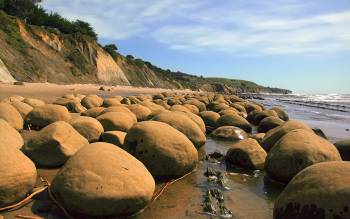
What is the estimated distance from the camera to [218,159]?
7.89 metres

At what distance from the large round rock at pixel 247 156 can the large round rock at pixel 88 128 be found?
8.04ft

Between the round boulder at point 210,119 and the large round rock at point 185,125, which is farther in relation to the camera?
the round boulder at point 210,119

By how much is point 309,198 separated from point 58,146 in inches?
146

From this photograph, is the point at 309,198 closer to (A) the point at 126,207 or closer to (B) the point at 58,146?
(A) the point at 126,207

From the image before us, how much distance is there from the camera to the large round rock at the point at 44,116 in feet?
29.8

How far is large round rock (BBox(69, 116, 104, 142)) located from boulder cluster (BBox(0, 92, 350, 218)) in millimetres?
20

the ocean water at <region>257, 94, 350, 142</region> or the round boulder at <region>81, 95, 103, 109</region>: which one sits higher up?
the round boulder at <region>81, 95, 103, 109</region>

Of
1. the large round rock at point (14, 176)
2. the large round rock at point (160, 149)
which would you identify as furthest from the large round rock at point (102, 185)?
the large round rock at point (160, 149)

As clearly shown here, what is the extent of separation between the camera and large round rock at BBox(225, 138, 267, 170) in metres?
7.16

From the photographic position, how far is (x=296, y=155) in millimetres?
6250

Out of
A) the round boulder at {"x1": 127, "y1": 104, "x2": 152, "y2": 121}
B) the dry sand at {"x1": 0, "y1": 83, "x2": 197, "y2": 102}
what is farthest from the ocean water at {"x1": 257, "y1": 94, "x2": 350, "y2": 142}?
the dry sand at {"x1": 0, "y1": 83, "x2": 197, "y2": 102}

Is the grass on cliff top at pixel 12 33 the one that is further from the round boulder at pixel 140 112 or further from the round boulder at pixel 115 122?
the round boulder at pixel 115 122

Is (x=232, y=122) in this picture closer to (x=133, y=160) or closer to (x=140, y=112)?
(x=140, y=112)

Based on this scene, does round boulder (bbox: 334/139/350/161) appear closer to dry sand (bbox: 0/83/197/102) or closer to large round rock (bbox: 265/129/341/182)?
large round rock (bbox: 265/129/341/182)
